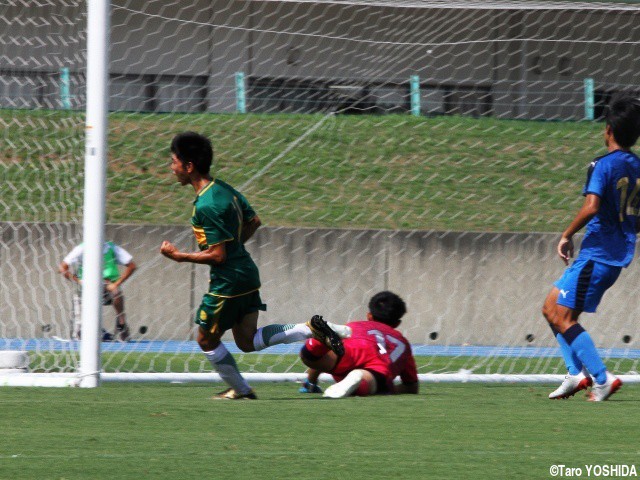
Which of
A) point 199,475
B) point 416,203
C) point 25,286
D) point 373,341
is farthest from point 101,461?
point 416,203

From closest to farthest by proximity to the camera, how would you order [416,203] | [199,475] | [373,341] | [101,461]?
[199,475] → [101,461] → [373,341] → [416,203]

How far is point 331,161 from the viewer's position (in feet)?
52.6

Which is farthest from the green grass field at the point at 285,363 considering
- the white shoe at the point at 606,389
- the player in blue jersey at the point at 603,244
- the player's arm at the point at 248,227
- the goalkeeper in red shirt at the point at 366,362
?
the player in blue jersey at the point at 603,244

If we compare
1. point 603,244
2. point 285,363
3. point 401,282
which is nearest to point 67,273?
point 285,363

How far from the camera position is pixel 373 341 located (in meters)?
7.18

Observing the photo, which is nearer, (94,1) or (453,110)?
(94,1)

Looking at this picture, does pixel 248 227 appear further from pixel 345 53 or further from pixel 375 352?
pixel 345 53

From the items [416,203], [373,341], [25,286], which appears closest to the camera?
[373,341]

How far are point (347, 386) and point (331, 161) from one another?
927cm

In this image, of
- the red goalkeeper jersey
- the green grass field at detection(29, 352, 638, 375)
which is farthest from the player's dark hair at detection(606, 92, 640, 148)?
the green grass field at detection(29, 352, 638, 375)

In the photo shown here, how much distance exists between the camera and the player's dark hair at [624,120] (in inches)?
273

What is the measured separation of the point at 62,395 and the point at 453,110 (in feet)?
34.3

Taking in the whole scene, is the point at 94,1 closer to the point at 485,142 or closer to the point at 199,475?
the point at 199,475

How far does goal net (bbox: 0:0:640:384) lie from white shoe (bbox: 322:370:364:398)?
1.49 m
